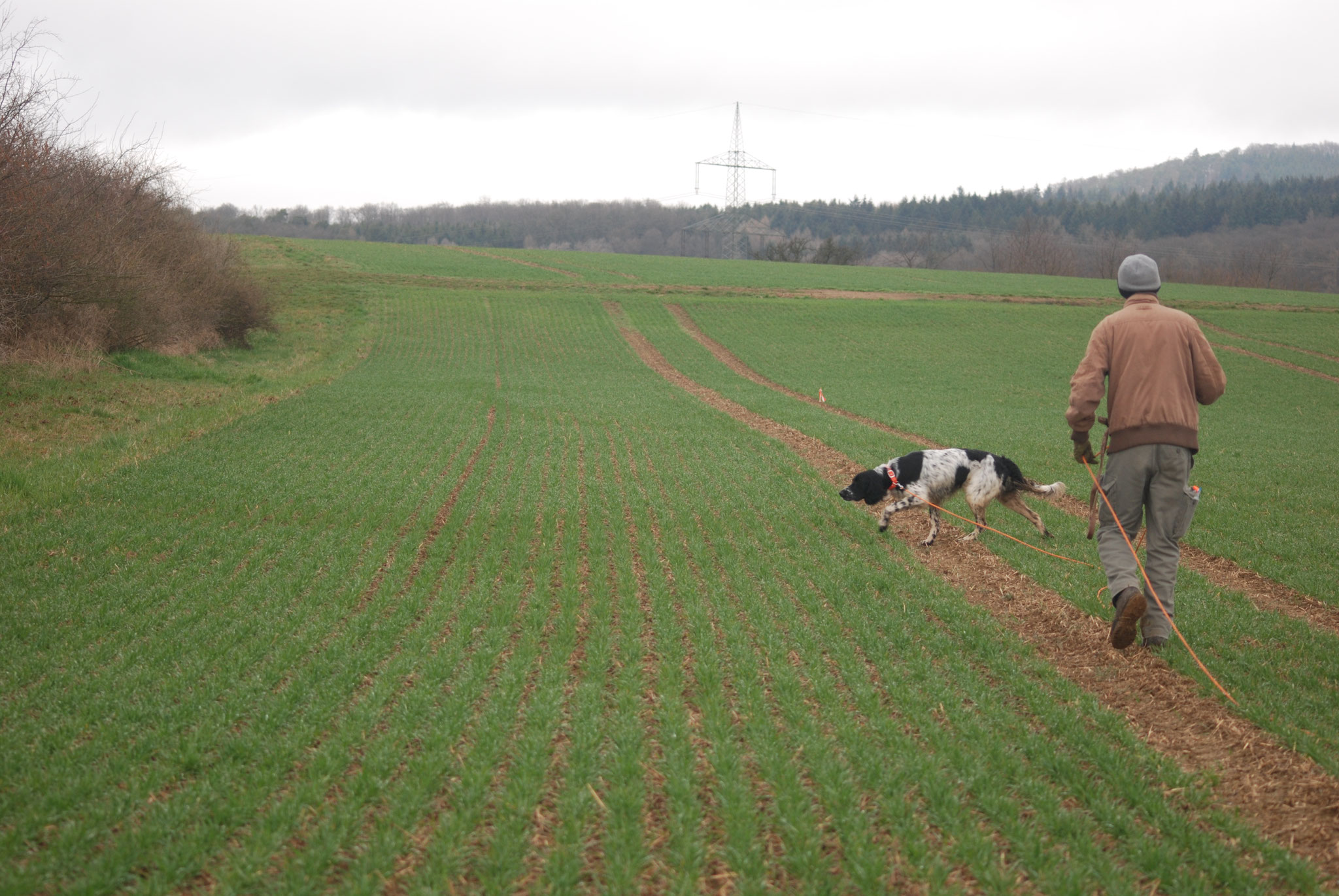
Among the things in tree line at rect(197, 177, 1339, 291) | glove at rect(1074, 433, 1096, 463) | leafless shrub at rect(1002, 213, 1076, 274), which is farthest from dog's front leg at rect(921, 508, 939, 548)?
leafless shrub at rect(1002, 213, 1076, 274)

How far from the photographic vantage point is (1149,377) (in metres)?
5.54

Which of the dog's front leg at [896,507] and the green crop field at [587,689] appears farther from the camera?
the dog's front leg at [896,507]

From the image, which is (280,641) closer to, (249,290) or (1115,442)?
(1115,442)

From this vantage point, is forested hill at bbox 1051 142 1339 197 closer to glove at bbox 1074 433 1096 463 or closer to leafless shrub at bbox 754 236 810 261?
leafless shrub at bbox 754 236 810 261

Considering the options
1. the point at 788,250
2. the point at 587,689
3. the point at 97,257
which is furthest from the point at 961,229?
the point at 587,689

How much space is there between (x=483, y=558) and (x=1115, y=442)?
6.10 m

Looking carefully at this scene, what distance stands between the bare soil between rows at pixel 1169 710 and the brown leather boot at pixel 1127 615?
0.26 m

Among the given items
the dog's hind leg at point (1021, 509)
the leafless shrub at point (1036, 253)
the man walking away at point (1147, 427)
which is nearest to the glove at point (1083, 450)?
the man walking away at point (1147, 427)

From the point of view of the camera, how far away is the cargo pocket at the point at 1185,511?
553cm

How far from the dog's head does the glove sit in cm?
295

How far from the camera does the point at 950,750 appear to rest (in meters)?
4.44

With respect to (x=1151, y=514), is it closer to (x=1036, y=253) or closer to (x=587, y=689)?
(x=587, y=689)

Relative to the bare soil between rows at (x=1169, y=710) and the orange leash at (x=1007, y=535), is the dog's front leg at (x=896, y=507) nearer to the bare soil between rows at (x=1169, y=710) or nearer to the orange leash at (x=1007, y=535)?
the orange leash at (x=1007, y=535)

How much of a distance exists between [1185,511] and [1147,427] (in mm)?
698
